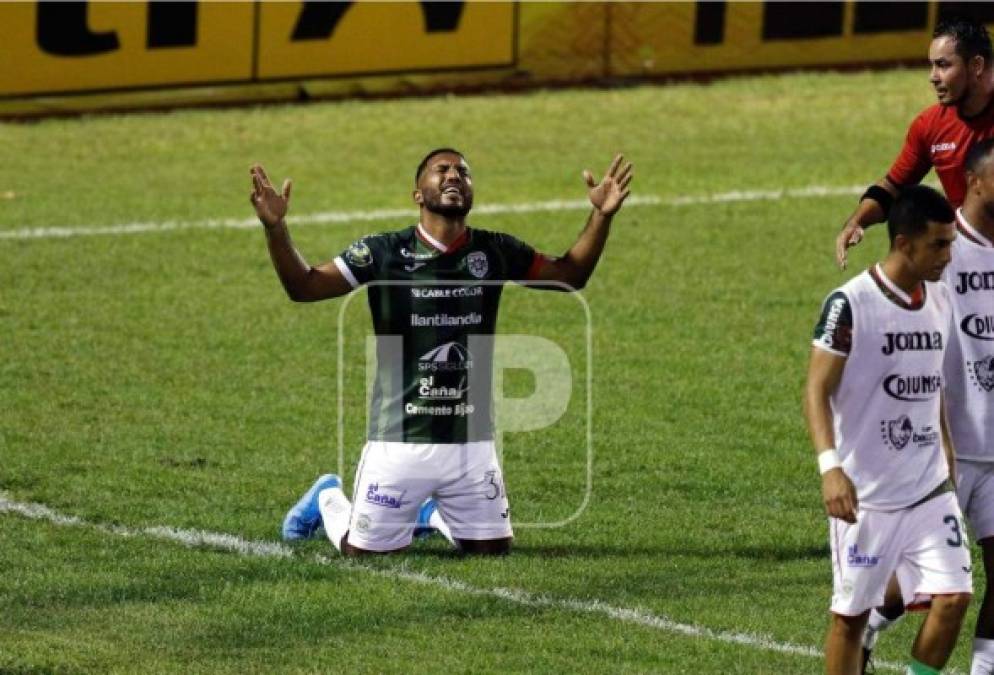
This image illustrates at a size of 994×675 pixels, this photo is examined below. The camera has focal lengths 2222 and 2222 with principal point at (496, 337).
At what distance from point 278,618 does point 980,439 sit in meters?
2.86

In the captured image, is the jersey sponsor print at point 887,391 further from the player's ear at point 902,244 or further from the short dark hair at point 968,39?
the short dark hair at point 968,39

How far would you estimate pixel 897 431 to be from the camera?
25.1 ft

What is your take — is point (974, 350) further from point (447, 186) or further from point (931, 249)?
point (447, 186)

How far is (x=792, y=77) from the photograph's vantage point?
23.3 metres

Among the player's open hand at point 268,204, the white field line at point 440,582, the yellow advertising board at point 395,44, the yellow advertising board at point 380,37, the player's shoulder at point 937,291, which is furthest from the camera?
the yellow advertising board at point 380,37

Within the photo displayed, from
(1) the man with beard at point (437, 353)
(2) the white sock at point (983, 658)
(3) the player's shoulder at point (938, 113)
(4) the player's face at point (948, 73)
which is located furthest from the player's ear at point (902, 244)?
(1) the man with beard at point (437, 353)

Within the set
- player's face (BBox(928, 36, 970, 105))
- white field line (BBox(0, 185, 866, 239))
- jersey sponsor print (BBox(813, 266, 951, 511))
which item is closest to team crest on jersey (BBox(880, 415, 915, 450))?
jersey sponsor print (BBox(813, 266, 951, 511))

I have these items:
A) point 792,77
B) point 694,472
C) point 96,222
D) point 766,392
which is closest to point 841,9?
point 792,77

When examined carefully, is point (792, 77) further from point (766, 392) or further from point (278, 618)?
point (278, 618)

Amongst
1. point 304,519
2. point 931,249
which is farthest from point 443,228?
point 931,249

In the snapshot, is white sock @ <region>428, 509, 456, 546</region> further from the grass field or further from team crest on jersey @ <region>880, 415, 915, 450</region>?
team crest on jersey @ <region>880, 415, 915, 450</region>

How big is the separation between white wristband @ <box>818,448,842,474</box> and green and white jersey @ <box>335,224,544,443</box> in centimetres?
301

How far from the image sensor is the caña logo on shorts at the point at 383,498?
32.7 ft

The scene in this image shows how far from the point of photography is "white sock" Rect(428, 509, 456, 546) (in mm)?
10164
